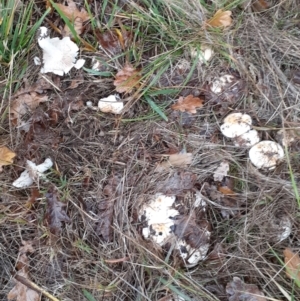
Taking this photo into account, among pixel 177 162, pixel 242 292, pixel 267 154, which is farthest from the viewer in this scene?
pixel 177 162

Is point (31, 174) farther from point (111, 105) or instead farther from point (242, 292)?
point (242, 292)

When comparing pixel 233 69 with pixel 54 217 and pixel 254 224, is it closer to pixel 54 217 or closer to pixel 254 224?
pixel 254 224

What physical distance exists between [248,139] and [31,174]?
3.73 ft

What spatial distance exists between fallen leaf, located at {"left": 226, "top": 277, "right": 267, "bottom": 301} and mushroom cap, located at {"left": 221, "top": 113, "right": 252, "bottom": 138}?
726 millimetres

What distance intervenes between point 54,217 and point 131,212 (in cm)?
40

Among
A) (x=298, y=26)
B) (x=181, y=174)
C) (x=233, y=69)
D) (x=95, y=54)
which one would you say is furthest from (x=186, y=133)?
(x=298, y=26)

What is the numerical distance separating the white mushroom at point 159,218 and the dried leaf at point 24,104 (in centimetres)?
84

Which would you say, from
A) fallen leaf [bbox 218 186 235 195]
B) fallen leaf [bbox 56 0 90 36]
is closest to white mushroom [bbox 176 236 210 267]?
fallen leaf [bbox 218 186 235 195]

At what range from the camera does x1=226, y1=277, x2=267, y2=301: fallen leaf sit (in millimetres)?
2270

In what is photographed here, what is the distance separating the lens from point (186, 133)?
258cm

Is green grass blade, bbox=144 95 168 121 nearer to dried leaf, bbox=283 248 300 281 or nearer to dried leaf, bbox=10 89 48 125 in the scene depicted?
dried leaf, bbox=10 89 48 125

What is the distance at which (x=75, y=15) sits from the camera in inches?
106

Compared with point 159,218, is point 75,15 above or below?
above

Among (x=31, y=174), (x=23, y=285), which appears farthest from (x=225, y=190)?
(x=23, y=285)
